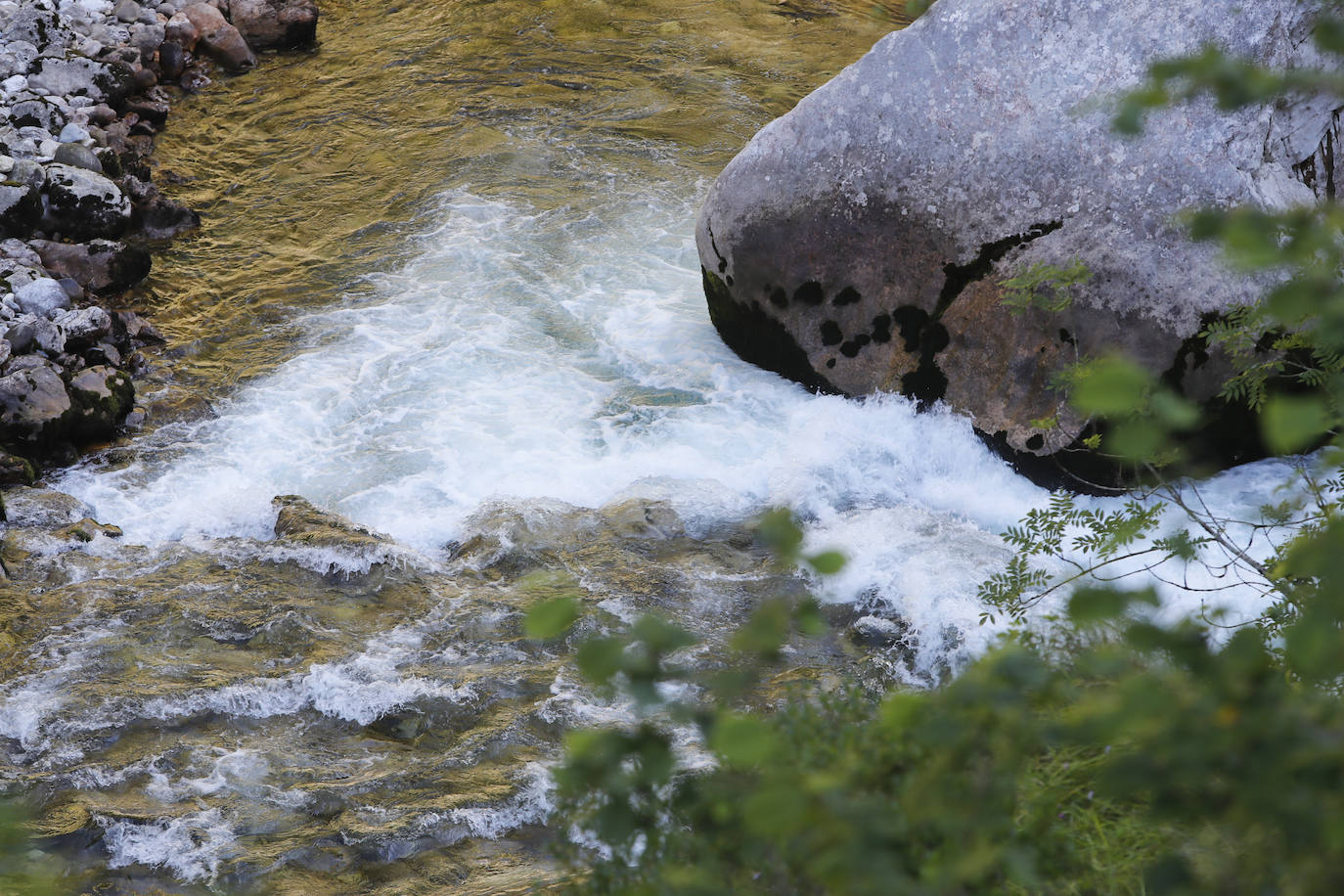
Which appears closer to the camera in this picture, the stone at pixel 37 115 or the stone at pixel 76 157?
the stone at pixel 76 157

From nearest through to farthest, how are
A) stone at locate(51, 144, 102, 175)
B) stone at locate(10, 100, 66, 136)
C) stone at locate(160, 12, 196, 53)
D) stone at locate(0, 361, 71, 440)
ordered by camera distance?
stone at locate(0, 361, 71, 440), stone at locate(51, 144, 102, 175), stone at locate(10, 100, 66, 136), stone at locate(160, 12, 196, 53)

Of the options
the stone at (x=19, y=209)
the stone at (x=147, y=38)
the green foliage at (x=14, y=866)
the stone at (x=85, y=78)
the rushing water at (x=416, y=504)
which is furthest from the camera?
the stone at (x=147, y=38)

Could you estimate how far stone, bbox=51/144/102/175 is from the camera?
877 cm

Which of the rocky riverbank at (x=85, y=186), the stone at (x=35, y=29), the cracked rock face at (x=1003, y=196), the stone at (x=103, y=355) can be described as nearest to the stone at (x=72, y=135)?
the rocky riverbank at (x=85, y=186)

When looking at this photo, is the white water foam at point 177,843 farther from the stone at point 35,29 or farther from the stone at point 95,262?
the stone at point 35,29

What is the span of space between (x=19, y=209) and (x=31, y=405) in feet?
8.22

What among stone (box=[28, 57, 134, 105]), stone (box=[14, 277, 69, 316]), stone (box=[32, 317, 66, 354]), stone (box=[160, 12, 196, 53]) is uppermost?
stone (box=[160, 12, 196, 53])

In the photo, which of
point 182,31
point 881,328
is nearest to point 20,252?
point 182,31

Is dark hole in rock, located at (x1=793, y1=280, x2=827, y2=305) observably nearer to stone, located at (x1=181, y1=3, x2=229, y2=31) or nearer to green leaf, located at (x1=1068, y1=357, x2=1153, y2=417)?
green leaf, located at (x1=1068, y1=357, x2=1153, y2=417)

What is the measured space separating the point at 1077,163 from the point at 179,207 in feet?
23.3

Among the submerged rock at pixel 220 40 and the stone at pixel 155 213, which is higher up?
the submerged rock at pixel 220 40

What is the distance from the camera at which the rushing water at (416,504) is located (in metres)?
4.20

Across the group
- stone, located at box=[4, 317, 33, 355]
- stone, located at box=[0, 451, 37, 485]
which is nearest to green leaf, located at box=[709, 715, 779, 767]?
stone, located at box=[0, 451, 37, 485]

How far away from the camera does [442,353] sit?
7.40 meters
